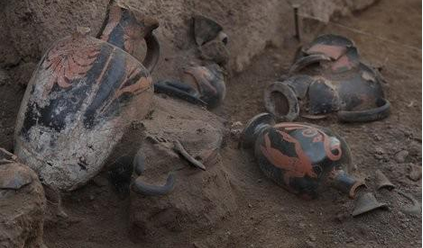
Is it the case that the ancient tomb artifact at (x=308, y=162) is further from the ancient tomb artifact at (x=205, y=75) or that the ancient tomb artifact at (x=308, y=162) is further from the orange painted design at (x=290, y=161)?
the ancient tomb artifact at (x=205, y=75)

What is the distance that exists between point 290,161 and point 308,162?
0.28 feet

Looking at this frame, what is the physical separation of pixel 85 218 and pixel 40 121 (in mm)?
448

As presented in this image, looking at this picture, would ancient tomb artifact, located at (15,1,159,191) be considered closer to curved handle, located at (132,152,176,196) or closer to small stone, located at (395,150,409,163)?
curved handle, located at (132,152,176,196)

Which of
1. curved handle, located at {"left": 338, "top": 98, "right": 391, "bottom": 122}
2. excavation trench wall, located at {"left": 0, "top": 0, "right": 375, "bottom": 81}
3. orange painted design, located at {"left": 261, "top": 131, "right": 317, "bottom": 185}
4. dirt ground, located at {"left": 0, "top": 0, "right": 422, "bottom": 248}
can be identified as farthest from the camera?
curved handle, located at {"left": 338, "top": 98, "right": 391, "bottom": 122}

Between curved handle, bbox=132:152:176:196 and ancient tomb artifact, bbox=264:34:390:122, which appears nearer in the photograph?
curved handle, bbox=132:152:176:196

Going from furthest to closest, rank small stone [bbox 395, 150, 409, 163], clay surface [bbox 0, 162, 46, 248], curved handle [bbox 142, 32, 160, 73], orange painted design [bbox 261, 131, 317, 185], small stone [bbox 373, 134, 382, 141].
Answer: small stone [bbox 373, 134, 382, 141] → small stone [bbox 395, 150, 409, 163] → curved handle [bbox 142, 32, 160, 73] → orange painted design [bbox 261, 131, 317, 185] → clay surface [bbox 0, 162, 46, 248]

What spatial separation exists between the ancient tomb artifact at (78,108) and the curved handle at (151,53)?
9.5 inches

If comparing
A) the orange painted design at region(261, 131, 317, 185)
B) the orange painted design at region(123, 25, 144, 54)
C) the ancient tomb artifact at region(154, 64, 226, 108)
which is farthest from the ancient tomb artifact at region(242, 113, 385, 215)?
the orange painted design at region(123, 25, 144, 54)

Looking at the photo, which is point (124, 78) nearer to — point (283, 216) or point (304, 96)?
point (283, 216)

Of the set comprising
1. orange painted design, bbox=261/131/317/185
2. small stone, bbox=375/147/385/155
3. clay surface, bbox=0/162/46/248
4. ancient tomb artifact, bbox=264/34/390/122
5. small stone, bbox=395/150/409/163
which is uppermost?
clay surface, bbox=0/162/46/248

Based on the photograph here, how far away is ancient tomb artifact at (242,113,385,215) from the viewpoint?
3502mm

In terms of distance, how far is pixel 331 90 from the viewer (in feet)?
14.2

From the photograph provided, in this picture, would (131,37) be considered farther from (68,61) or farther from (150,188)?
(150,188)

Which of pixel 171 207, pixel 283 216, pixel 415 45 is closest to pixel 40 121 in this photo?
pixel 171 207
